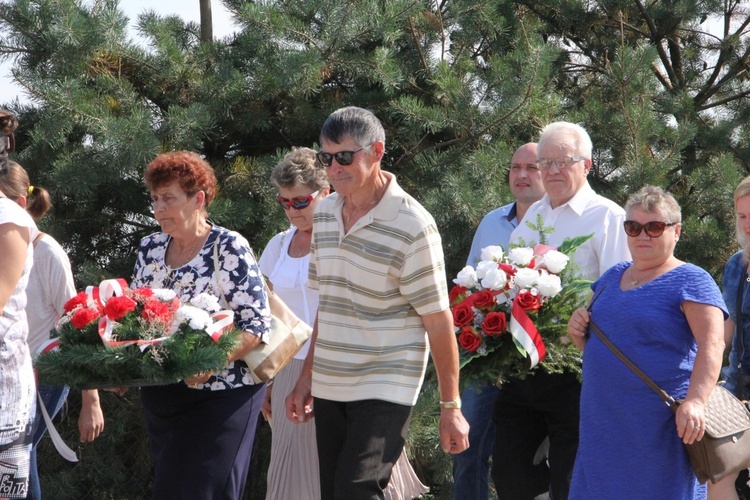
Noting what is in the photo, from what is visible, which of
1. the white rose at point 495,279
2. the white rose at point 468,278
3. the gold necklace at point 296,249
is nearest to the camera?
the white rose at point 495,279

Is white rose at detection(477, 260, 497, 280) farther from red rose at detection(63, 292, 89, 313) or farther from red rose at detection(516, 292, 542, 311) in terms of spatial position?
red rose at detection(63, 292, 89, 313)

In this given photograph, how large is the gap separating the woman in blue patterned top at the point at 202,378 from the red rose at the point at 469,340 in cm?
79

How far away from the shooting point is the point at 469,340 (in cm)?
379

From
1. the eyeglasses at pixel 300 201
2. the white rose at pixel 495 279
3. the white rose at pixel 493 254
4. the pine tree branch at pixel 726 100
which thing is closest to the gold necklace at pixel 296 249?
the eyeglasses at pixel 300 201

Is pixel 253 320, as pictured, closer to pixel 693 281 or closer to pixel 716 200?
pixel 693 281

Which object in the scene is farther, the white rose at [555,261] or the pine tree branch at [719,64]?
the pine tree branch at [719,64]

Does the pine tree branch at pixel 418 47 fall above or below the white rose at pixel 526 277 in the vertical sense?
above

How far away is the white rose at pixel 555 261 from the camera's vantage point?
3.88 metres

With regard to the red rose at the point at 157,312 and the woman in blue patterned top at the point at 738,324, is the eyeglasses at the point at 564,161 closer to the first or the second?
the woman in blue patterned top at the point at 738,324

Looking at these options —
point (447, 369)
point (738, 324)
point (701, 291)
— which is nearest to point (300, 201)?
point (447, 369)

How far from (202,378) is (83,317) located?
1.65 feet

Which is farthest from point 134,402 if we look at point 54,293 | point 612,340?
point 612,340

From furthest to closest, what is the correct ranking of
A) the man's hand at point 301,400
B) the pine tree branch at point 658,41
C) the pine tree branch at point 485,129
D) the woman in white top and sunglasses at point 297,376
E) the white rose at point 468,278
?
A: 1. the pine tree branch at point 658,41
2. the pine tree branch at point 485,129
3. the woman in white top and sunglasses at point 297,376
4. the white rose at point 468,278
5. the man's hand at point 301,400

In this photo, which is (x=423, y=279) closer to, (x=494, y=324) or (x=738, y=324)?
(x=494, y=324)
